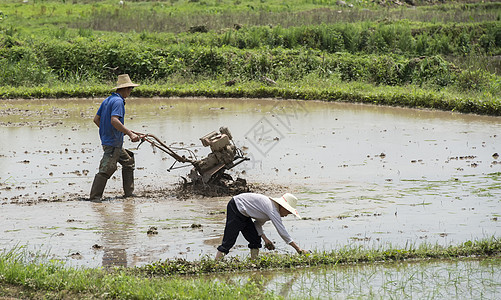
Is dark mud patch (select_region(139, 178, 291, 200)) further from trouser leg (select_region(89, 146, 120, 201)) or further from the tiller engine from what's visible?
trouser leg (select_region(89, 146, 120, 201))

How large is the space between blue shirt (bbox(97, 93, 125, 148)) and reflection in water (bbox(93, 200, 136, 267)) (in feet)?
2.86

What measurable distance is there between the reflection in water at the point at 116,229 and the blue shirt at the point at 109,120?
87 centimetres

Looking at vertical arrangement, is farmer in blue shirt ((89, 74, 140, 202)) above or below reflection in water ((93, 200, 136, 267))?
above

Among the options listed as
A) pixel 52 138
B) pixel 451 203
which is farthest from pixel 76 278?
pixel 52 138

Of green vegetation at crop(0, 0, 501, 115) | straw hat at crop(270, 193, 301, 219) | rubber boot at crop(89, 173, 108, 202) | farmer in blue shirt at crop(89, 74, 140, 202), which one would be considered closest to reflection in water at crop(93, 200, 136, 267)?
rubber boot at crop(89, 173, 108, 202)

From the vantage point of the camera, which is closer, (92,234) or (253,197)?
(253,197)

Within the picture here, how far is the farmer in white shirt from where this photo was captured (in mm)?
6234

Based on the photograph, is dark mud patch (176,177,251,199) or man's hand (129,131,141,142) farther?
dark mud patch (176,177,251,199)

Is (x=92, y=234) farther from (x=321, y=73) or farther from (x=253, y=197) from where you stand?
(x=321, y=73)

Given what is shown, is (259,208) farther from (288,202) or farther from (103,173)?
(103,173)

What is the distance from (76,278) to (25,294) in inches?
17.2

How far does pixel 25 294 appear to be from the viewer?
5465 millimetres

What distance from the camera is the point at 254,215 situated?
6.34 metres

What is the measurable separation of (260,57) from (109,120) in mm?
12003
